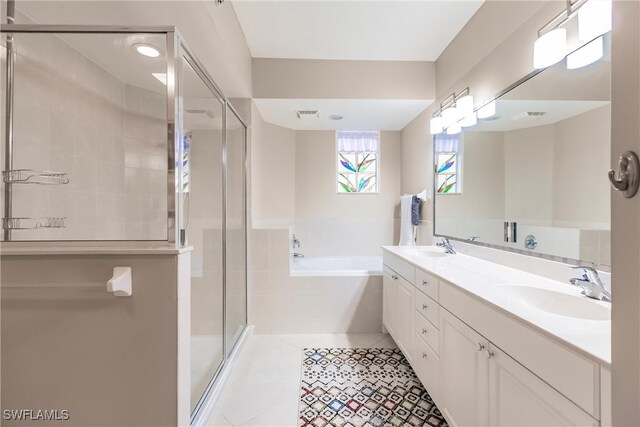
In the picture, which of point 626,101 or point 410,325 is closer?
point 626,101

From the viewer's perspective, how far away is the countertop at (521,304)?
0.71 m

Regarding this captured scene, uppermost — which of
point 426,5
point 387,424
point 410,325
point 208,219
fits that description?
point 426,5

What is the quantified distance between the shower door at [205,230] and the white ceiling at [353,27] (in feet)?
2.26

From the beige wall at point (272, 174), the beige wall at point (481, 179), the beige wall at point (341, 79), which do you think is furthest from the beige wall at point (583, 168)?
the beige wall at point (272, 174)

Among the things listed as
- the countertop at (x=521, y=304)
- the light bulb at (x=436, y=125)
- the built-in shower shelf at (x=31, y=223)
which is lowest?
the countertop at (x=521, y=304)

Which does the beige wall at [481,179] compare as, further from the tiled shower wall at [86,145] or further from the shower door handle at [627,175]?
the tiled shower wall at [86,145]

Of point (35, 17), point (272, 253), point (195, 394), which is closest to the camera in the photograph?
point (35, 17)

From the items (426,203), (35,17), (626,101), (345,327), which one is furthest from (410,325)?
(35,17)

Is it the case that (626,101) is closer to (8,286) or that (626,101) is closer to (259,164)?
(8,286)

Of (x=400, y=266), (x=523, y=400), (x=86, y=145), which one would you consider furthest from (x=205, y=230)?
(x=523, y=400)

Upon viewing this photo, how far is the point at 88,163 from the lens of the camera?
162 centimetres

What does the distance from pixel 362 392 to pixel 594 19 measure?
7.29 ft

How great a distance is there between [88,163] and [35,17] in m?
0.72

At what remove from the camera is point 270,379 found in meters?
1.89
